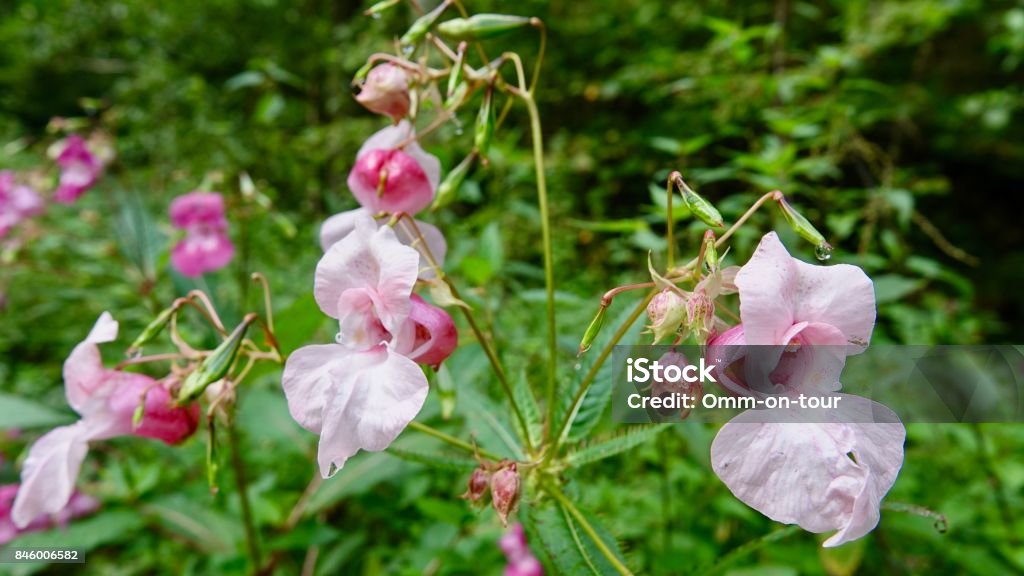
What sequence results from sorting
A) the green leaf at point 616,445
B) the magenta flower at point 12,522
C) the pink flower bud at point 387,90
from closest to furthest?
the green leaf at point 616,445 → the pink flower bud at point 387,90 → the magenta flower at point 12,522

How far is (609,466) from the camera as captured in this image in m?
1.38

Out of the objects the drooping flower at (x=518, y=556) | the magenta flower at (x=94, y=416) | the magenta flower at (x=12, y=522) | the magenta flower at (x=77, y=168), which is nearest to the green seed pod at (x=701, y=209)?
the magenta flower at (x=94, y=416)

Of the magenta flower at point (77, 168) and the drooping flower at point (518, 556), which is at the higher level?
the magenta flower at point (77, 168)

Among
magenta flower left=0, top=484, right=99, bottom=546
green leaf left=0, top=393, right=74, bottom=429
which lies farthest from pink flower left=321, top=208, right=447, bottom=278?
magenta flower left=0, top=484, right=99, bottom=546

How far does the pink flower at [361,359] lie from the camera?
21.3 inches

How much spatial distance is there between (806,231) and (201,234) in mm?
1552

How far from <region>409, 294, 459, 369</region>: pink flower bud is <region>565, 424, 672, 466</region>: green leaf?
8.2 inches

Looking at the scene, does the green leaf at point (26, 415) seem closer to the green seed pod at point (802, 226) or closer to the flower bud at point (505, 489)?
the flower bud at point (505, 489)

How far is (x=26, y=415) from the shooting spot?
120 centimetres

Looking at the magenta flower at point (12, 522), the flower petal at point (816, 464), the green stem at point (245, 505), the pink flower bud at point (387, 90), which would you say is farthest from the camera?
the magenta flower at point (12, 522)

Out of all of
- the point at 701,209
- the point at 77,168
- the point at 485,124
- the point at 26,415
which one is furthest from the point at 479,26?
the point at 77,168

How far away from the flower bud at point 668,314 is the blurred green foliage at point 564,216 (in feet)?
1.20

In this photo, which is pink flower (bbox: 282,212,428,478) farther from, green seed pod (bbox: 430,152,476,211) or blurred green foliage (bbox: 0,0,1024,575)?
blurred green foliage (bbox: 0,0,1024,575)

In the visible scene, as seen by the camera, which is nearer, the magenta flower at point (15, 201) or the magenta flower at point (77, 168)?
the magenta flower at point (77, 168)
